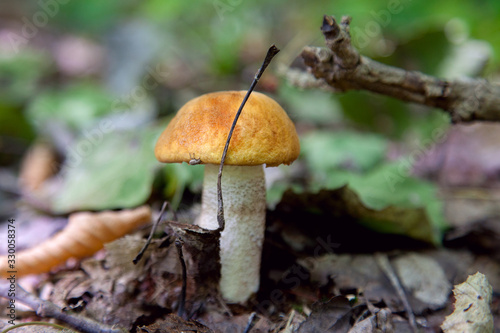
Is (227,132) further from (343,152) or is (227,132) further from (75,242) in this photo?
(343,152)

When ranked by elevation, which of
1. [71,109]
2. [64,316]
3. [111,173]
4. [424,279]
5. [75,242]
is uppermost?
[71,109]

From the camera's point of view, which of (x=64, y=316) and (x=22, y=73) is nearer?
(x=64, y=316)

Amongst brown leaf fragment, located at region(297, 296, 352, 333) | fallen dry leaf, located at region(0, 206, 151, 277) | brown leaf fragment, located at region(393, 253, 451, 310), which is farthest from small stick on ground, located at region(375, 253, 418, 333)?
fallen dry leaf, located at region(0, 206, 151, 277)

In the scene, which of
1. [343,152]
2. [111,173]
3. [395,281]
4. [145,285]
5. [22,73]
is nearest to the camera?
[145,285]

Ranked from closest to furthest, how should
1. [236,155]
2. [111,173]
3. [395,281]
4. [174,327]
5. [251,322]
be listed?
[236,155] → [174,327] → [251,322] → [395,281] → [111,173]

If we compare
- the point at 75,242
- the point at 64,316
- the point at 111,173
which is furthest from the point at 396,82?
the point at 111,173

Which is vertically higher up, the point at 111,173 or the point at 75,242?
the point at 111,173

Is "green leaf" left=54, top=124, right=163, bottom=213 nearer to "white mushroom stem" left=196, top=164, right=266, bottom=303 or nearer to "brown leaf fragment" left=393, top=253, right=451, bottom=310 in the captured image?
"white mushroom stem" left=196, top=164, right=266, bottom=303
